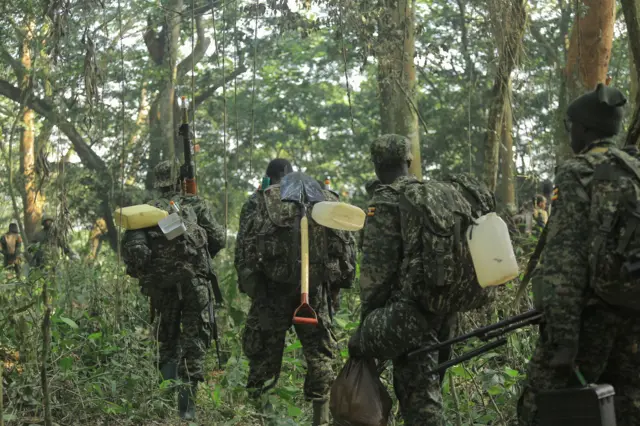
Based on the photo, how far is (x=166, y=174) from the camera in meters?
7.28

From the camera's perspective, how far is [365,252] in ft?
14.6

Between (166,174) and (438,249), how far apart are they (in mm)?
3660

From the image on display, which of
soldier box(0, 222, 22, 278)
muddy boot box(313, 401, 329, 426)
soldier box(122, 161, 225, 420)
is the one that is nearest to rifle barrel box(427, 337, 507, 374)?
muddy boot box(313, 401, 329, 426)

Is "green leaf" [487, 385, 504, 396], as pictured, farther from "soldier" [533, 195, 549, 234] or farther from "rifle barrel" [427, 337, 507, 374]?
"soldier" [533, 195, 549, 234]

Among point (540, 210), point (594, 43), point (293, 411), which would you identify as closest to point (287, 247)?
point (293, 411)

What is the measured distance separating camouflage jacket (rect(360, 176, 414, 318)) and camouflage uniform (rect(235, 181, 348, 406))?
1524 mm

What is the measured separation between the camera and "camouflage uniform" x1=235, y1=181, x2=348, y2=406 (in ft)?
19.6

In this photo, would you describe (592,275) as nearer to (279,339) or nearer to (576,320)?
(576,320)

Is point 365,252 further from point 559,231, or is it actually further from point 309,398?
point 309,398

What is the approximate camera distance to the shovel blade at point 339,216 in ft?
18.0

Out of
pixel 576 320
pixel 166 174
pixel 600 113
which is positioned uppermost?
pixel 600 113

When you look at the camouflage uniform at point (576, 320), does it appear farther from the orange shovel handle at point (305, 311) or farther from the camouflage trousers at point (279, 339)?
the camouflage trousers at point (279, 339)

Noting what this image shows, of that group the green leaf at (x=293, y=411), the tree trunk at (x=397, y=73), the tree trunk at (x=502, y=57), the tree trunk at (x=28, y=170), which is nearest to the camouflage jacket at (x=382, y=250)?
the green leaf at (x=293, y=411)

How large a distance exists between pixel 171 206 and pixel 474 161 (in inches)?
661
